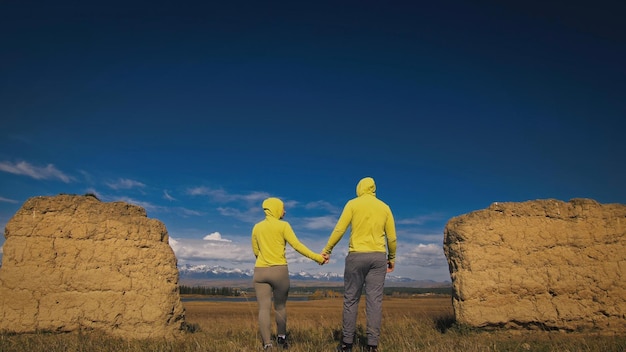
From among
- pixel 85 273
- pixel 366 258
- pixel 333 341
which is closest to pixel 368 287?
pixel 366 258

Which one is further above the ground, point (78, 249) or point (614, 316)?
point (78, 249)

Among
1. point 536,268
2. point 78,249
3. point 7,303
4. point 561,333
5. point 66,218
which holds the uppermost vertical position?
point 66,218

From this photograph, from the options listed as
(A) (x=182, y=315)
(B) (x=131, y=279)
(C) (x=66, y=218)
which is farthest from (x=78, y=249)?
(A) (x=182, y=315)

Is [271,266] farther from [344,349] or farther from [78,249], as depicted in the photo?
[78,249]

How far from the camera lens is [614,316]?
27.3 feet

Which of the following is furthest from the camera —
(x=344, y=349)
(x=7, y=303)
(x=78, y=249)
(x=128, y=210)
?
(x=128, y=210)

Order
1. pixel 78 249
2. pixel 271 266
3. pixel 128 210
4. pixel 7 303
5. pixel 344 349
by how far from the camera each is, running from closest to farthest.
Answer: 1. pixel 344 349
2. pixel 271 266
3. pixel 7 303
4. pixel 78 249
5. pixel 128 210

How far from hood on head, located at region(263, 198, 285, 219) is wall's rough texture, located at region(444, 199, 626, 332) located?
4.40m

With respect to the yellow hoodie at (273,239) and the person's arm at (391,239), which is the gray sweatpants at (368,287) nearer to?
the person's arm at (391,239)

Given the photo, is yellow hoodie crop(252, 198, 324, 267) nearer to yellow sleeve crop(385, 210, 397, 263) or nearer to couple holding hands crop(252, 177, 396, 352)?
couple holding hands crop(252, 177, 396, 352)

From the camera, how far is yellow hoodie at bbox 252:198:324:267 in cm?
639

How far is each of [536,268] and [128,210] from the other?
9.27m

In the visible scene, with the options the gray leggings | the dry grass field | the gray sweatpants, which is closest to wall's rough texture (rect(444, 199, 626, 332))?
the dry grass field

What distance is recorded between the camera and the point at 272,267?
6.34 meters
